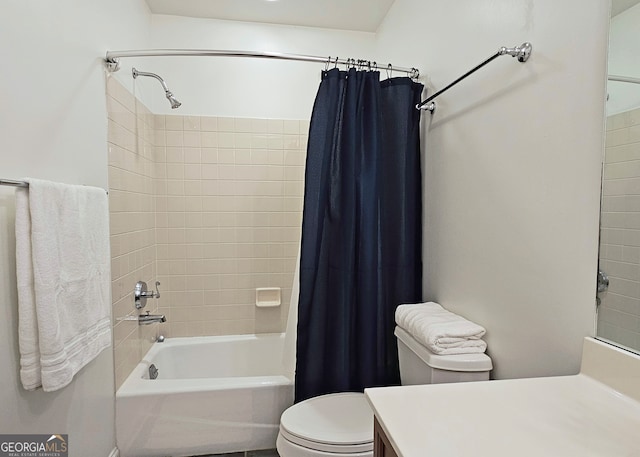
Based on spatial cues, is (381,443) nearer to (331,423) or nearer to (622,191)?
(331,423)

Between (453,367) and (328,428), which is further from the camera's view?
(328,428)

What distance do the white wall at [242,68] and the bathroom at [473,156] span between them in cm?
45

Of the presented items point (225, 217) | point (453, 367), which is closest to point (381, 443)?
point (453, 367)

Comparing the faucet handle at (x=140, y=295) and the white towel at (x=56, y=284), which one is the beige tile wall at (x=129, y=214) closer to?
the faucet handle at (x=140, y=295)

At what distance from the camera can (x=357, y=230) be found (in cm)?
179

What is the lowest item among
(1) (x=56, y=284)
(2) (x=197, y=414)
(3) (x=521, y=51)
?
(2) (x=197, y=414)

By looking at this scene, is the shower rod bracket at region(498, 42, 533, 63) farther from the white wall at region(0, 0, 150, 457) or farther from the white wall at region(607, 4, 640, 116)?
the white wall at region(0, 0, 150, 457)

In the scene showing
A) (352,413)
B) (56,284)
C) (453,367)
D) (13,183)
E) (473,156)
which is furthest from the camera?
(352,413)

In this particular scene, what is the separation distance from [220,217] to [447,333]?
1798 mm

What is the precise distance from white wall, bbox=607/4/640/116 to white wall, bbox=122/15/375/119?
2.00 metres

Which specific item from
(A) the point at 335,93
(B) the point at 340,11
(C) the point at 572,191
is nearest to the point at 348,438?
(C) the point at 572,191

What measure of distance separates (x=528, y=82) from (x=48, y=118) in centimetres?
161

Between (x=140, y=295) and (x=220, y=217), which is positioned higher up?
(x=220, y=217)

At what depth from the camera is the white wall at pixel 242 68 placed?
8.07 ft
